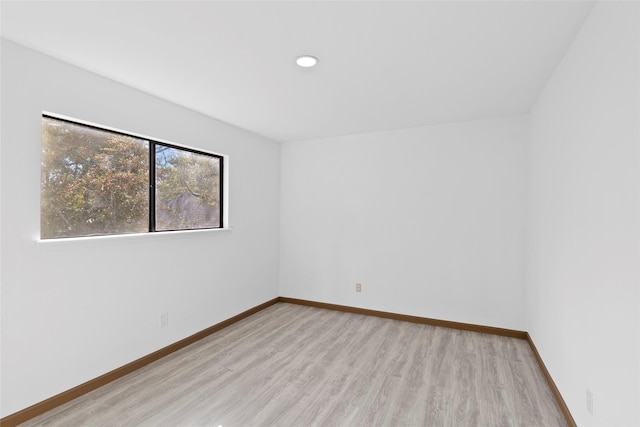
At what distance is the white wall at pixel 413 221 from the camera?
3531 mm

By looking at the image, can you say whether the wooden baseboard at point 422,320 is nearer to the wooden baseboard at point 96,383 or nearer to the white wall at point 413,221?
the white wall at point 413,221

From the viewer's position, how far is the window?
2.27 m

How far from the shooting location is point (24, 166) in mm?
2029

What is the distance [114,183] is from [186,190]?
0.79m

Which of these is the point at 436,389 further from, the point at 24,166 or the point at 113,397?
the point at 24,166

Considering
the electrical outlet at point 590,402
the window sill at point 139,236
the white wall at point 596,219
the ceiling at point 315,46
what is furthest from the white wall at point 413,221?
the electrical outlet at point 590,402

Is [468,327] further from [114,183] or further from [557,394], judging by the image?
[114,183]

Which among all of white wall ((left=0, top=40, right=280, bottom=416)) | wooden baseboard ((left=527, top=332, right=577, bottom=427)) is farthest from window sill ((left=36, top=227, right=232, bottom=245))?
wooden baseboard ((left=527, top=332, right=577, bottom=427))

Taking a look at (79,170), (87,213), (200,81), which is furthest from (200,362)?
(200,81)

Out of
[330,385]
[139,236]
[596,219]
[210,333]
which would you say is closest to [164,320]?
[210,333]

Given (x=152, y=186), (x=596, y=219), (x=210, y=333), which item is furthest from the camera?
(x=210, y=333)

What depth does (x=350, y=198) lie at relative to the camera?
4.36m

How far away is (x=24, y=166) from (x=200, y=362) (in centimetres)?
202

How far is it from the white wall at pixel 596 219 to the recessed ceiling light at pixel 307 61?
5.09 feet
